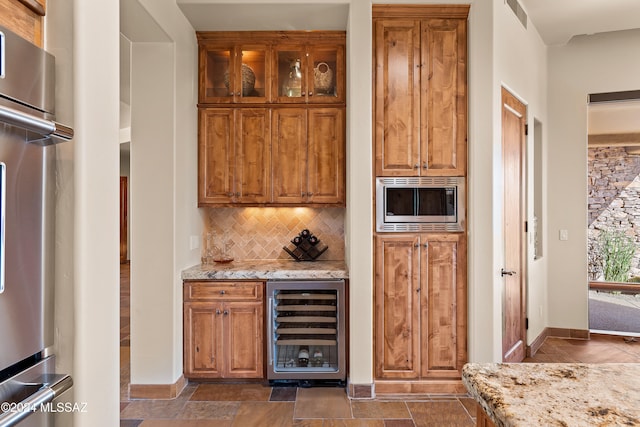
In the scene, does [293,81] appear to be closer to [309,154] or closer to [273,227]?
[309,154]

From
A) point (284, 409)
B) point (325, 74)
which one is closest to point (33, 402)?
point (284, 409)

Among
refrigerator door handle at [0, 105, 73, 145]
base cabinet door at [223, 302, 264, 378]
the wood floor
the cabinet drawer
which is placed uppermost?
refrigerator door handle at [0, 105, 73, 145]

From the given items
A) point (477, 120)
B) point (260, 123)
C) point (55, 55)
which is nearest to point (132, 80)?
point (260, 123)

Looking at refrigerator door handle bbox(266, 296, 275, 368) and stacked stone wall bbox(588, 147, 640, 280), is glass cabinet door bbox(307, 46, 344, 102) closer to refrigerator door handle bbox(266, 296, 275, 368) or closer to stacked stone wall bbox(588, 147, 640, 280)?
refrigerator door handle bbox(266, 296, 275, 368)

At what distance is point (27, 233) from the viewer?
3.06 ft

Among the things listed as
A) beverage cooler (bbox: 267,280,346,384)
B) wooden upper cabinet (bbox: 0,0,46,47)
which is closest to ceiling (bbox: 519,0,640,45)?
beverage cooler (bbox: 267,280,346,384)

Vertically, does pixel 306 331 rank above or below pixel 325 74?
below

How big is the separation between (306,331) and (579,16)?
399 cm

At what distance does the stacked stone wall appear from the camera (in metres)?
5.46

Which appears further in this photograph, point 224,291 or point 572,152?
point 572,152

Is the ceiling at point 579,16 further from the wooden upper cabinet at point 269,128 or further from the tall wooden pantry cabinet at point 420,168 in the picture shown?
the wooden upper cabinet at point 269,128

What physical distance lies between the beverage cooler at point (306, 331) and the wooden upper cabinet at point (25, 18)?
2410 millimetres

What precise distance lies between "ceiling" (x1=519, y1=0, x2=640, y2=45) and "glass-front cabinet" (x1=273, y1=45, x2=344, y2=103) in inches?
75.8

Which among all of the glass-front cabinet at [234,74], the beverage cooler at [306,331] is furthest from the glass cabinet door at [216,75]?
the beverage cooler at [306,331]
